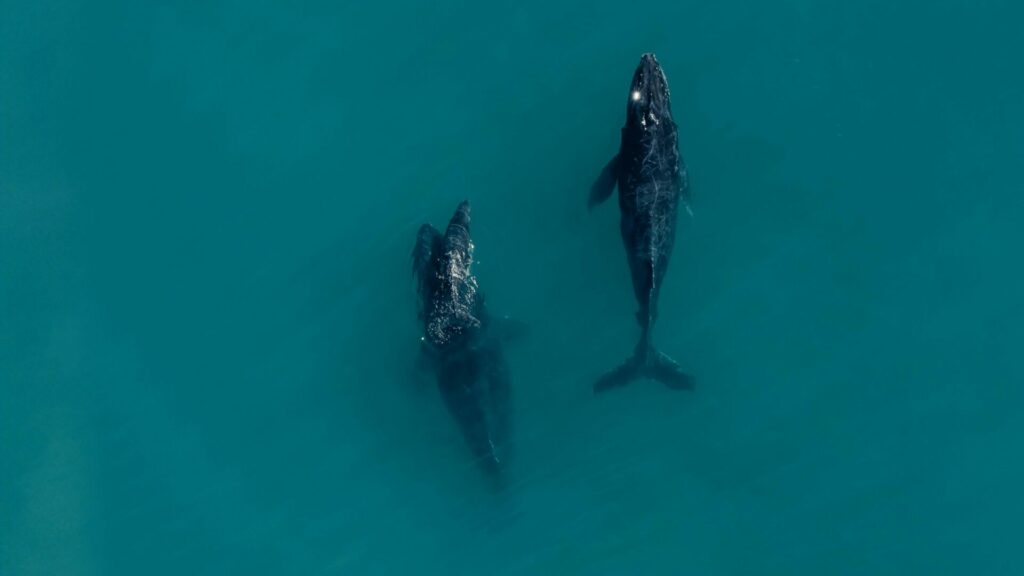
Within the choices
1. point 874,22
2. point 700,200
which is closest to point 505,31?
point 700,200

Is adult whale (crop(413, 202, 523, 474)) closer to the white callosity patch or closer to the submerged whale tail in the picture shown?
the white callosity patch

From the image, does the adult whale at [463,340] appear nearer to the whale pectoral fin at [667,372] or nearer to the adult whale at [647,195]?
the adult whale at [647,195]

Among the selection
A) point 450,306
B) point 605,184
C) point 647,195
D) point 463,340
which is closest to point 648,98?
point 605,184

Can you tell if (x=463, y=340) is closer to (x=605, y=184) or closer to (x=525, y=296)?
(x=525, y=296)

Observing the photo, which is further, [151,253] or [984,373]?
[151,253]

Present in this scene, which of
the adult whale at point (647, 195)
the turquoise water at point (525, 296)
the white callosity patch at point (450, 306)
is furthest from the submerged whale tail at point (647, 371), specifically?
the white callosity patch at point (450, 306)

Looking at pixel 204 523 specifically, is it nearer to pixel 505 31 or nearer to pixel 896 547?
pixel 505 31

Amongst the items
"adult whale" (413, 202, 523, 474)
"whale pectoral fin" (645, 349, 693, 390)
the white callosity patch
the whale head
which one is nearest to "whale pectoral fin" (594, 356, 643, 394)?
"whale pectoral fin" (645, 349, 693, 390)
